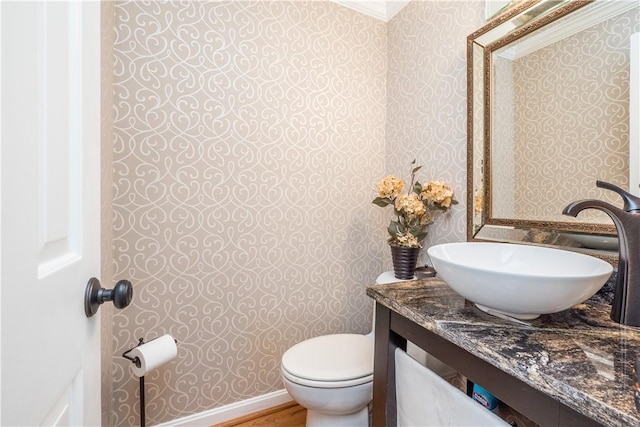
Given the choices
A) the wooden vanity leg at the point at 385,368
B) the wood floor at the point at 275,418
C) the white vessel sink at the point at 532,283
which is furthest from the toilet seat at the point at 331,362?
the white vessel sink at the point at 532,283

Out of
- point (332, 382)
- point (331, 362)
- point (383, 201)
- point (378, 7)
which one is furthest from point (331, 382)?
point (378, 7)

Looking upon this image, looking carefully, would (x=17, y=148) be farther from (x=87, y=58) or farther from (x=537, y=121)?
(x=537, y=121)

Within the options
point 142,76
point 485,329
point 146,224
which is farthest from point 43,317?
point 142,76

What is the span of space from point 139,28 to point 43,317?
1.37 meters

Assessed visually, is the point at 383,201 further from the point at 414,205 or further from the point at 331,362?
the point at 331,362

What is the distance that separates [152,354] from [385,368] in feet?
2.86

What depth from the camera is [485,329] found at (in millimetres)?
676

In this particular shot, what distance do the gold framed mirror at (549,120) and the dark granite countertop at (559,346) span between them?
0.31 meters

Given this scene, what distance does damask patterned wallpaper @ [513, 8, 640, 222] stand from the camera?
0.90 metres

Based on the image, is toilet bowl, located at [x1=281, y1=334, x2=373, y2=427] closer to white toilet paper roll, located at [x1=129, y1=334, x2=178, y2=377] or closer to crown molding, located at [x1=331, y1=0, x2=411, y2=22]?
white toilet paper roll, located at [x1=129, y1=334, x2=178, y2=377]

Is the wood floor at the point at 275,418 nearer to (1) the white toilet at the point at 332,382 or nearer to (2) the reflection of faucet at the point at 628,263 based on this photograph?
(1) the white toilet at the point at 332,382

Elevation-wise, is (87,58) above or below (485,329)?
above

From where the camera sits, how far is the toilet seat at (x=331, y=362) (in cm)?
115

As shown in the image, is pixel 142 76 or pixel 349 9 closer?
pixel 142 76
